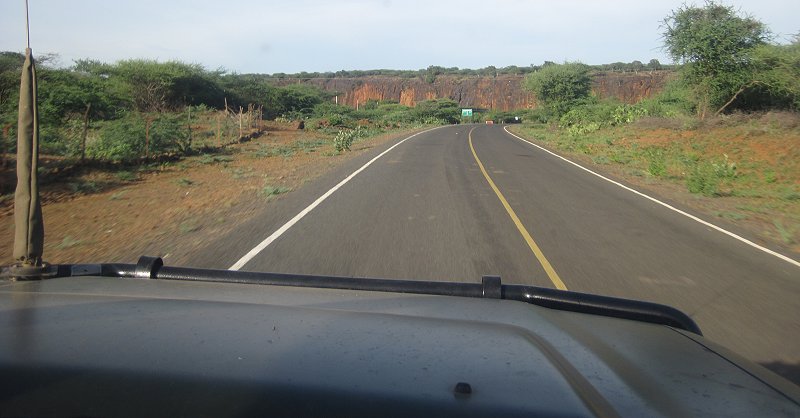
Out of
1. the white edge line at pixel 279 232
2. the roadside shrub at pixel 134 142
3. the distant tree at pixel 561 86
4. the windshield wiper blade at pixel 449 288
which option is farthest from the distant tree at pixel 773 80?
the windshield wiper blade at pixel 449 288

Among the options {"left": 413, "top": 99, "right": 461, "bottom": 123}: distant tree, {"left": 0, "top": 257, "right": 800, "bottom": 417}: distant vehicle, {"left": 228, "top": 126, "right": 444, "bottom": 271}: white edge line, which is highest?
{"left": 413, "top": 99, "right": 461, "bottom": 123}: distant tree

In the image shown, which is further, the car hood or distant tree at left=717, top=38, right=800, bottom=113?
distant tree at left=717, top=38, right=800, bottom=113

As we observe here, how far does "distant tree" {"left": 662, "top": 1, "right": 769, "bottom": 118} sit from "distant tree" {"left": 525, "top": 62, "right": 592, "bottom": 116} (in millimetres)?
24726

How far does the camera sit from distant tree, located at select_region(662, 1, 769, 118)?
97.9ft

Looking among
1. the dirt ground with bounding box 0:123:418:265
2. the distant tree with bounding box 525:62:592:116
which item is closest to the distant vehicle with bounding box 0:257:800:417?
the dirt ground with bounding box 0:123:418:265

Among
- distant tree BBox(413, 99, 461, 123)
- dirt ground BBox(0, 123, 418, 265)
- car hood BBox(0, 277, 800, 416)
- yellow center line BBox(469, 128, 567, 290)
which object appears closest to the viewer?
car hood BBox(0, 277, 800, 416)

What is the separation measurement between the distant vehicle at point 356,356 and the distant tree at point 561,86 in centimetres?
5544

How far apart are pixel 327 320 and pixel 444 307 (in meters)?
0.82

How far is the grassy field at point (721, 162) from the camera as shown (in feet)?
47.3

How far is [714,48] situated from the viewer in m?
30.0

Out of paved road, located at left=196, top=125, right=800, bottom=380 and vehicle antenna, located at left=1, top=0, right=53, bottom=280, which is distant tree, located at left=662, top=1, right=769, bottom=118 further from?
vehicle antenna, located at left=1, top=0, right=53, bottom=280

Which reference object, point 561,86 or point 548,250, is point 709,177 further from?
point 561,86

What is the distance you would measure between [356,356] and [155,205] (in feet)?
41.6

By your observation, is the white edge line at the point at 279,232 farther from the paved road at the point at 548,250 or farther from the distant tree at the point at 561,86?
the distant tree at the point at 561,86
